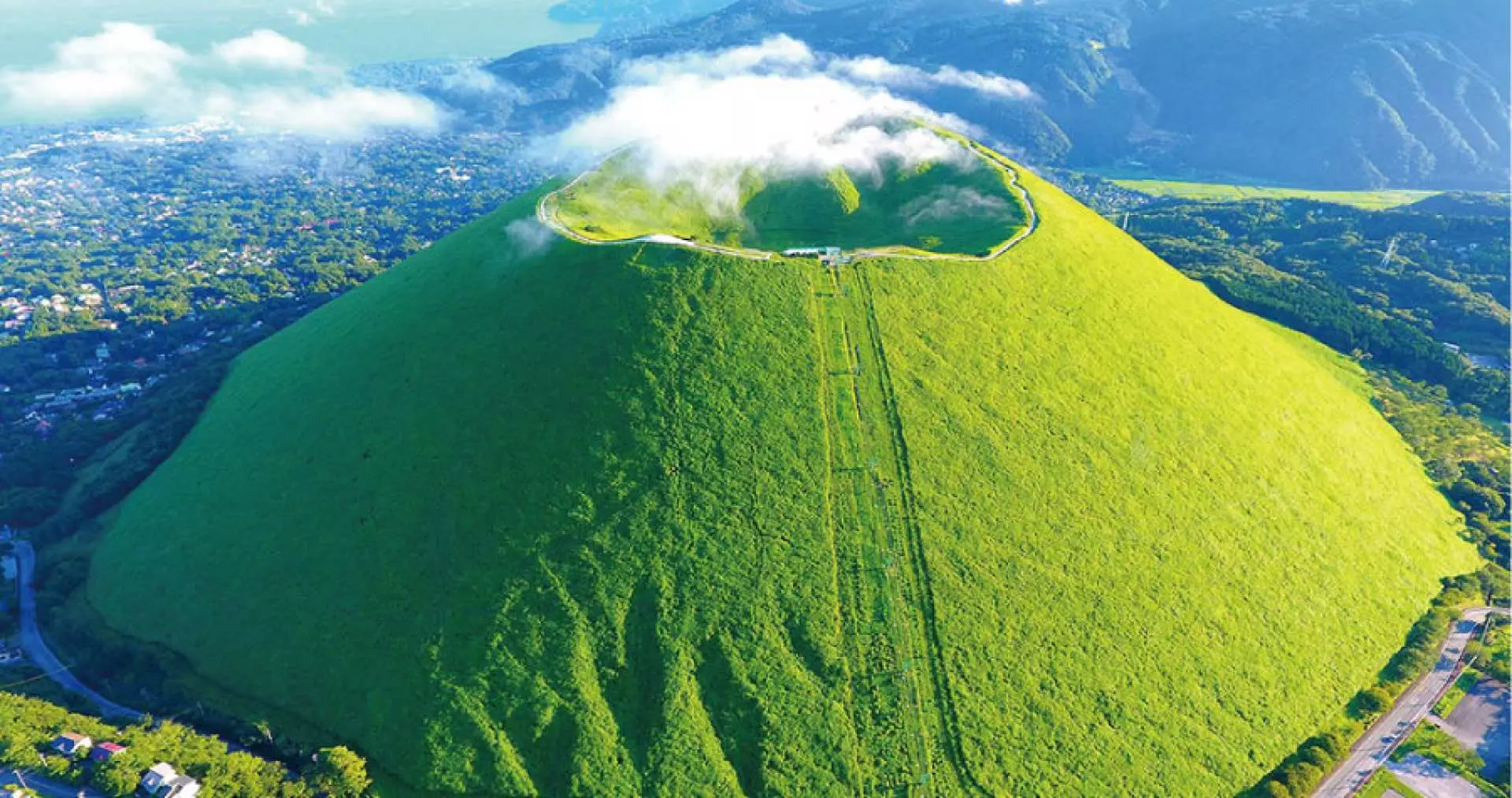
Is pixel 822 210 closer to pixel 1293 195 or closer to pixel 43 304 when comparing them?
pixel 43 304

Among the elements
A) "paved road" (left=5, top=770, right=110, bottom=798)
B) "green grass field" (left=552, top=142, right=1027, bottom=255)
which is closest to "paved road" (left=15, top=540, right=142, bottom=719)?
"paved road" (left=5, top=770, right=110, bottom=798)

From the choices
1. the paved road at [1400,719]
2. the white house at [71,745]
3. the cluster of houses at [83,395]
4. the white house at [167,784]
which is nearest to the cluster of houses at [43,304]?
the cluster of houses at [83,395]

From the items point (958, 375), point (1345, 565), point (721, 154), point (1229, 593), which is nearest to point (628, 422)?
point (958, 375)

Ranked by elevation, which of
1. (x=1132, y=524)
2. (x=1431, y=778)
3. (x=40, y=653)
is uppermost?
(x=1132, y=524)

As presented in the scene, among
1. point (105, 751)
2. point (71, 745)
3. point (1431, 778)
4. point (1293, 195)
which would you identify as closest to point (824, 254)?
point (1431, 778)

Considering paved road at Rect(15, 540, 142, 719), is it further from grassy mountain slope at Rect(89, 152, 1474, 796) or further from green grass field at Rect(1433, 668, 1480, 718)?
green grass field at Rect(1433, 668, 1480, 718)

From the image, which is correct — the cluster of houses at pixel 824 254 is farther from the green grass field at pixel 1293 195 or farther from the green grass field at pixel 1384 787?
the green grass field at pixel 1293 195

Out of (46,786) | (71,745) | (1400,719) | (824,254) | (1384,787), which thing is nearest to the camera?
(46,786)
